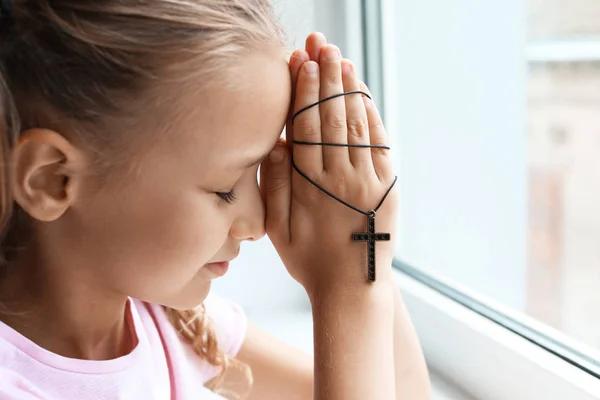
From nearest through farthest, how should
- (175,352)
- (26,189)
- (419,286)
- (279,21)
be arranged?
1. (26,189)
2. (279,21)
3. (175,352)
4. (419,286)

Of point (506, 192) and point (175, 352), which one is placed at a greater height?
point (506, 192)

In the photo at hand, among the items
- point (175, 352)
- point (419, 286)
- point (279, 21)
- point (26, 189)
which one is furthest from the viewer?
point (419, 286)

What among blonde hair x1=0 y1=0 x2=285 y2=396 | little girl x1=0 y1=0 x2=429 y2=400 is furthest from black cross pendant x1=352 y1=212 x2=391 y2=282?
blonde hair x1=0 y1=0 x2=285 y2=396

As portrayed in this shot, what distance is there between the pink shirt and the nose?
7.7 inches

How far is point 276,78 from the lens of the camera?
680 mm

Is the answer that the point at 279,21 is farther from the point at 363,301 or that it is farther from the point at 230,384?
the point at 230,384

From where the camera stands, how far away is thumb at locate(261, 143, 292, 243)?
750 mm

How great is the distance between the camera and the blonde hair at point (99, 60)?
0.58 m

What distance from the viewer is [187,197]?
659mm

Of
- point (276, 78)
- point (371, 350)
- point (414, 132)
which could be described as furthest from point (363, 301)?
point (414, 132)

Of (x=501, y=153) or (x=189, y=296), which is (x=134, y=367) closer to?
(x=189, y=296)

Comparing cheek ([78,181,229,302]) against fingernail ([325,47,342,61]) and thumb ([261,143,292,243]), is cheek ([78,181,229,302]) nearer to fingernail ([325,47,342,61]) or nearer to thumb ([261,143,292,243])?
thumb ([261,143,292,243])

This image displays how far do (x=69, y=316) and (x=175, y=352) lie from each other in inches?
6.8

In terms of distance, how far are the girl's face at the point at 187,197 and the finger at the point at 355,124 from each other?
0.24 feet
